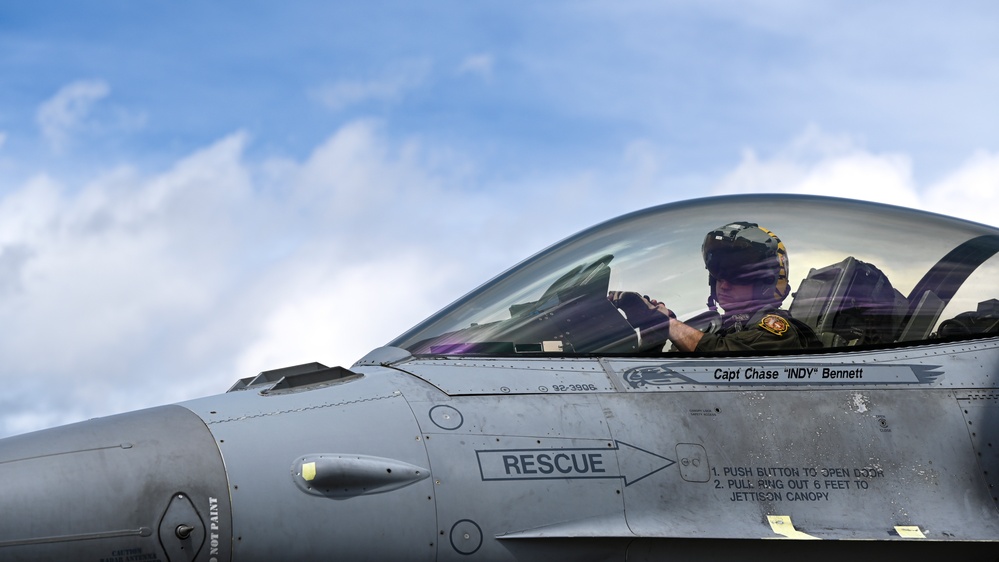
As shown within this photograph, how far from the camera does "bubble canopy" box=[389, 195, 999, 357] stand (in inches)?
249

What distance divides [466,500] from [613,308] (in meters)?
1.64

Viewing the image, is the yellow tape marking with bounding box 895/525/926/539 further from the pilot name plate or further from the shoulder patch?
the shoulder patch

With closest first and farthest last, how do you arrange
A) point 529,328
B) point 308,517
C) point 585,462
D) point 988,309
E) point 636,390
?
1. point 308,517
2. point 585,462
3. point 636,390
4. point 529,328
5. point 988,309

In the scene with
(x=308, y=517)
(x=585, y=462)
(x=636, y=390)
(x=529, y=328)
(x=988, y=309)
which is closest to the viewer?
(x=308, y=517)

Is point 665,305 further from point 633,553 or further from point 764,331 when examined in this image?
point 633,553

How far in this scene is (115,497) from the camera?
16.0 feet

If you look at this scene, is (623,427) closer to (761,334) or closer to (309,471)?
(761,334)

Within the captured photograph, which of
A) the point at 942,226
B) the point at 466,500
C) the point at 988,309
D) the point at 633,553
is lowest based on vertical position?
the point at 633,553

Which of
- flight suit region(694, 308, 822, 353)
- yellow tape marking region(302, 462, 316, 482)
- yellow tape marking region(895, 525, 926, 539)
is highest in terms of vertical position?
flight suit region(694, 308, 822, 353)

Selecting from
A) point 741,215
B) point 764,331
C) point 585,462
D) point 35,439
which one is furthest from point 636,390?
point 35,439

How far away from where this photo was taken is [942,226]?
705 cm

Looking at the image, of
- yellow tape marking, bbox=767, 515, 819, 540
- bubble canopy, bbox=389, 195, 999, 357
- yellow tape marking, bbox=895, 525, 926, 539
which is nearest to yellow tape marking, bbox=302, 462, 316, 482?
bubble canopy, bbox=389, 195, 999, 357

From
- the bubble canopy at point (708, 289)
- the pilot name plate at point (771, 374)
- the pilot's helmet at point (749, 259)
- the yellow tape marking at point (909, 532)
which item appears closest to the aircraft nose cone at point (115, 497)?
the bubble canopy at point (708, 289)

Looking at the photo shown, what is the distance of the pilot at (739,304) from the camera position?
6.33 meters
